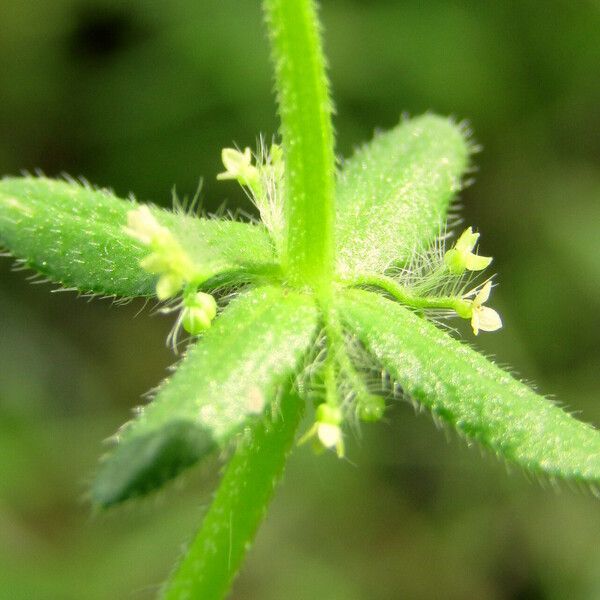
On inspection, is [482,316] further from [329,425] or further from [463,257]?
[329,425]

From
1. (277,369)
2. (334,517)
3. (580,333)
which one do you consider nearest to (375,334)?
(277,369)

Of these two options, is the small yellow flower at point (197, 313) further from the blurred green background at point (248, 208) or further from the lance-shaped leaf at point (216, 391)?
the blurred green background at point (248, 208)

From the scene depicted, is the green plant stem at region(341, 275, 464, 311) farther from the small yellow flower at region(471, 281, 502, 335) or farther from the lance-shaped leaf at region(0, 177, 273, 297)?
the lance-shaped leaf at region(0, 177, 273, 297)

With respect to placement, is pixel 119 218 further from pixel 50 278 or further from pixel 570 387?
pixel 570 387

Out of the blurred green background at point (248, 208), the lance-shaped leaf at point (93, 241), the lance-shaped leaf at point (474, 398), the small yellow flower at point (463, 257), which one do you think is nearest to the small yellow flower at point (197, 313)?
the lance-shaped leaf at point (93, 241)

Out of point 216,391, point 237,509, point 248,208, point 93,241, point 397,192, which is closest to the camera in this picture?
point 216,391

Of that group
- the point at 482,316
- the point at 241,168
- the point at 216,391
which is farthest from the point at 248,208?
the point at 216,391

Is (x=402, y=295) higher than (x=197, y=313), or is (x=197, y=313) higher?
(x=402, y=295)
